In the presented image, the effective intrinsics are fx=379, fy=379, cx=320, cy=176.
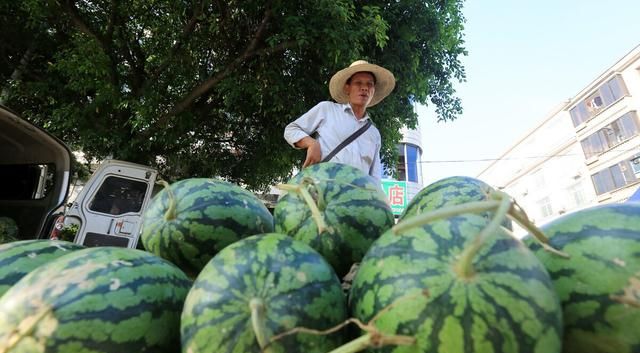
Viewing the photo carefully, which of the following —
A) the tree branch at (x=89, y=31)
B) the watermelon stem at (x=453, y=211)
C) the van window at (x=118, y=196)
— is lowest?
the watermelon stem at (x=453, y=211)

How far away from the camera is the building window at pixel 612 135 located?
1222 inches

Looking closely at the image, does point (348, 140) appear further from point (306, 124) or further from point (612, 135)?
point (612, 135)

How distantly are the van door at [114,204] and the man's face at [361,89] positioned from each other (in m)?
5.78

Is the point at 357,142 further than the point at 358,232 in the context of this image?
Yes

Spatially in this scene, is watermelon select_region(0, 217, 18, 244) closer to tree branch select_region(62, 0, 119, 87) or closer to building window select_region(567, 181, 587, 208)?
tree branch select_region(62, 0, 119, 87)

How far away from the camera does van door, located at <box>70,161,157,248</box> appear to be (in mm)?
7336

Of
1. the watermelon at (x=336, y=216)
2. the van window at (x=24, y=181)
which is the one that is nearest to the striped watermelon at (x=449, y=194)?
the watermelon at (x=336, y=216)

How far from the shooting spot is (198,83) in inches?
327

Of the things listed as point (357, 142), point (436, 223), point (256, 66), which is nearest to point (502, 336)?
point (436, 223)

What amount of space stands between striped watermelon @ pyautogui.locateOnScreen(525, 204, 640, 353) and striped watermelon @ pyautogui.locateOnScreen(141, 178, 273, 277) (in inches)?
35.2

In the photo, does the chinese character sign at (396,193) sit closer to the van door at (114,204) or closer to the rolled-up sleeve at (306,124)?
the van door at (114,204)

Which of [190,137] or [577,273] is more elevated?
[190,137]

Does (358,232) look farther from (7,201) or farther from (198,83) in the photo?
(198,83)

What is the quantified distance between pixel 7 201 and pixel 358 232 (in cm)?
659
